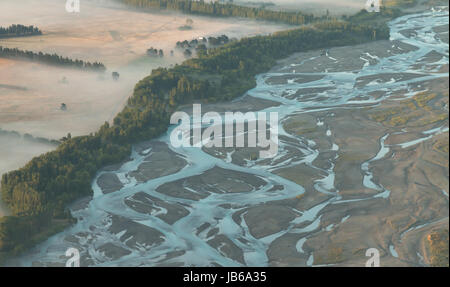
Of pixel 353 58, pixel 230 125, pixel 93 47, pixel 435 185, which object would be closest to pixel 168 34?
pixel 93 47

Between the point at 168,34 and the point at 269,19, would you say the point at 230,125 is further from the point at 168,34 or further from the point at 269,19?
the point at 269,19

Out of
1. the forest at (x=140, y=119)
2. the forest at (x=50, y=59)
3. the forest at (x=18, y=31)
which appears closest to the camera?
the forest at (x=140, y=119)

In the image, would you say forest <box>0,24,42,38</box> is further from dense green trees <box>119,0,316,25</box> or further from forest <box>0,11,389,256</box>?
forest <box>0,11,389,256</box>

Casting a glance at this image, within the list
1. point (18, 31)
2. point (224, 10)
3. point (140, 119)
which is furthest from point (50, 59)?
point (224, 10)

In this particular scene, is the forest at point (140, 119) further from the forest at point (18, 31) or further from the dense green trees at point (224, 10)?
the forest at point (18, 31)

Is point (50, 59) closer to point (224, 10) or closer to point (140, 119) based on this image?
point (140, 119)

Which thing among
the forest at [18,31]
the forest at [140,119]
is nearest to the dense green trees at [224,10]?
the forest at [140,119]
